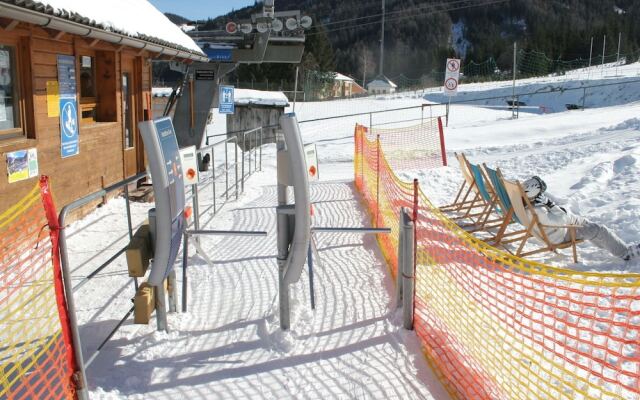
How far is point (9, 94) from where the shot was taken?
20.8 feet

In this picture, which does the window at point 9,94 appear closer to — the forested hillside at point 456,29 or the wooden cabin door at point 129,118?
the wooden cabin door at point 129,118

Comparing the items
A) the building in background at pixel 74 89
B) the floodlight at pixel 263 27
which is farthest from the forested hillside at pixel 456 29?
the building in background at pixel 74 89

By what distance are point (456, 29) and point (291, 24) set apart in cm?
16021

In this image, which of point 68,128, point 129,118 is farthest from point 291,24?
point 68,128

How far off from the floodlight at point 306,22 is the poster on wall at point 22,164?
10295 mm

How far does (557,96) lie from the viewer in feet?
133

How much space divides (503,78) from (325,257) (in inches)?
2180

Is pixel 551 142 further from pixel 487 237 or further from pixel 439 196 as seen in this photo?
pixel 487 237

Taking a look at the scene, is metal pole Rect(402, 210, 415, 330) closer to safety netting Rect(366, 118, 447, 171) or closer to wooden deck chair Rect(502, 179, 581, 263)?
wooden deck chair Rect(502, 179, 581, 263)

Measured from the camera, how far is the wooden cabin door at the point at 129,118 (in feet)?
31.7

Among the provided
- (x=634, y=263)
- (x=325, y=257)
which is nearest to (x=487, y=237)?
(x=634, y=263)

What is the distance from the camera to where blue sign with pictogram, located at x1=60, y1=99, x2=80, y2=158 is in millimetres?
7340

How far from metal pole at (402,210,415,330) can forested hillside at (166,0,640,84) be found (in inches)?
3136

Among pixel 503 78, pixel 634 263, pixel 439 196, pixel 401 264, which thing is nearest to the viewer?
pixel 401 264
